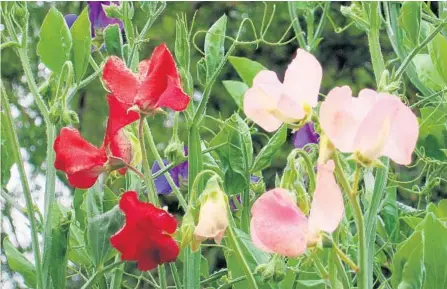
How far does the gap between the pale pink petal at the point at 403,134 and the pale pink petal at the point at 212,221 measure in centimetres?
12

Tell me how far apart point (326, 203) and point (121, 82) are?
0.21m

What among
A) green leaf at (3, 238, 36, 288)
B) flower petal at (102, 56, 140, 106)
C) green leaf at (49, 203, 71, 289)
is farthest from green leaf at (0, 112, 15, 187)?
flower petal at (102, 56, 140, 106)

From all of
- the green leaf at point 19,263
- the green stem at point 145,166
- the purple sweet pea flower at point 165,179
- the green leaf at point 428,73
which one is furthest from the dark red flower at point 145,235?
the green leaf at point 428,73

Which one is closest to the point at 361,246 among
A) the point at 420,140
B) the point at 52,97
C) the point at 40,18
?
the point at 52,97

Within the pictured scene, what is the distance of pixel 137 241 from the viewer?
698mm

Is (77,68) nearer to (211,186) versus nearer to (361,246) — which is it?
(211,186)

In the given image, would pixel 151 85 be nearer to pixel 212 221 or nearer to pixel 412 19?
pixel 212 221

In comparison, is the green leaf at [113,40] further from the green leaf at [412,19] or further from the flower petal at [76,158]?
the green leaf at [412,19]

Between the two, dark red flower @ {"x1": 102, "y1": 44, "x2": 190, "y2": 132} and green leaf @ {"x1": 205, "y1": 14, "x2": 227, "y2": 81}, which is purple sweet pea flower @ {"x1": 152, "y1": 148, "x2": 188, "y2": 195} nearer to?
green leaf @ {"x1": 205, "y1": 14, "x2": 227, "y2": 81}

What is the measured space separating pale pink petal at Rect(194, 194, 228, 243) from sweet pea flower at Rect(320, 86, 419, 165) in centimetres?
10

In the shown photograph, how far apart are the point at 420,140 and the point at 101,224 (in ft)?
1.52

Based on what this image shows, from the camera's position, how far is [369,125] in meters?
0.58

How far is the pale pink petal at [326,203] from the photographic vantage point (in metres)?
0.57

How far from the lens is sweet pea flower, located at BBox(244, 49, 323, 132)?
23.9 inches
